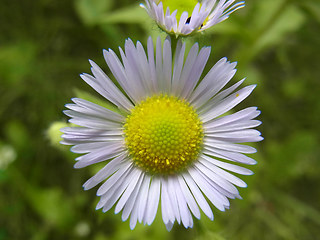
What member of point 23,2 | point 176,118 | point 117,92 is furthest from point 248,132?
point 23,2

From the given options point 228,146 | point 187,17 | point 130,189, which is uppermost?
point 187,17

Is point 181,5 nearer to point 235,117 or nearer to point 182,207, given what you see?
point 235,117

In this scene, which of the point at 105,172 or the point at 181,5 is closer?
the point at 105,172

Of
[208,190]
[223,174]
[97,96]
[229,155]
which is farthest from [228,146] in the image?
[97,96]

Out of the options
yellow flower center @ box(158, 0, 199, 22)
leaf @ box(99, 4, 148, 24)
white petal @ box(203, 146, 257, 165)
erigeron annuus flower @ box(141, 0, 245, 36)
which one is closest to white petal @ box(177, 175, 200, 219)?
white petal @ box(203, 146, 257, 165)

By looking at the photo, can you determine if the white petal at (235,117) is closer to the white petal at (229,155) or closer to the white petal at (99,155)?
the white petal at (229,155)

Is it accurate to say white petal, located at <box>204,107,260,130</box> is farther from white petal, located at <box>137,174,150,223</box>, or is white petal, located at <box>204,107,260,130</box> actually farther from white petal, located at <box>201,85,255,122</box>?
white petal, located at <box>137,174,150,223</box>

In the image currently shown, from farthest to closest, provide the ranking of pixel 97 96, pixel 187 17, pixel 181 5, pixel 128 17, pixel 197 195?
pixel 97 96 < pixel 128 17 < pixel 181 5 < pixel 197 195 < pixel 187 17
